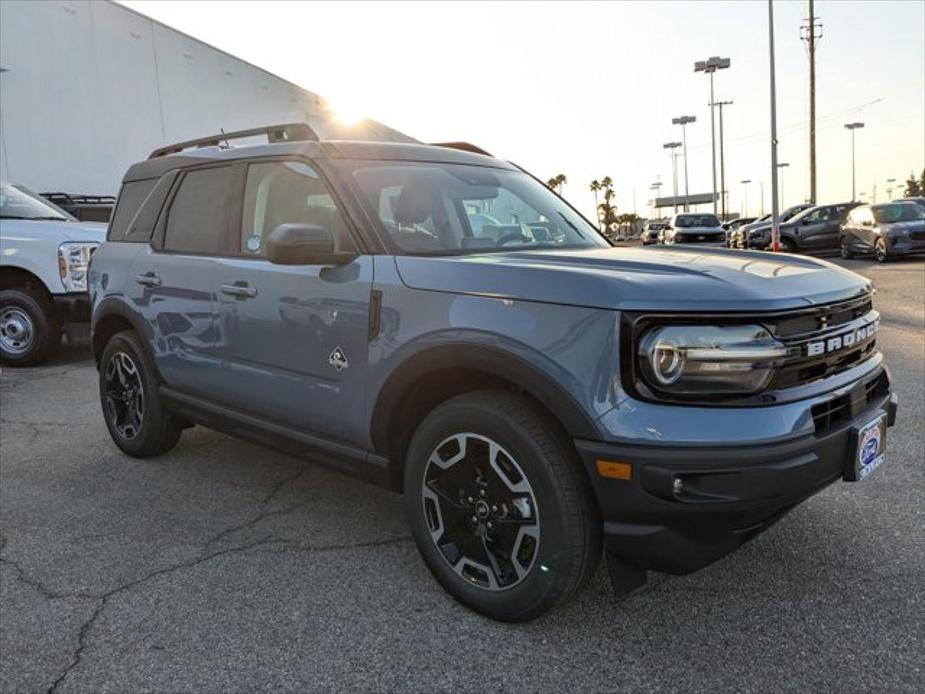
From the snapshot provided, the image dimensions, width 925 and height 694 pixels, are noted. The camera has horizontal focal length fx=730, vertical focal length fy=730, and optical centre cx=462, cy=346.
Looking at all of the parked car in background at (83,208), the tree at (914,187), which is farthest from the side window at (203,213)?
the tree at (914,187)

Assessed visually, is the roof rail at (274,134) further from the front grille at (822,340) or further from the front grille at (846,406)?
the front grille at (846,406)

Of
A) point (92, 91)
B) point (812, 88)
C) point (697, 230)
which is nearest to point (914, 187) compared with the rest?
point (812, 88)

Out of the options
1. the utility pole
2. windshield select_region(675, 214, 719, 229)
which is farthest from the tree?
windshield select_region(675, 214, 719, 229)

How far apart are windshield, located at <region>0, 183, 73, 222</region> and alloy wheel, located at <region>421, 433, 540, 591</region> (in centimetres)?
755

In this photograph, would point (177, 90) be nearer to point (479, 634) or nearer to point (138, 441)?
point (138, 441)

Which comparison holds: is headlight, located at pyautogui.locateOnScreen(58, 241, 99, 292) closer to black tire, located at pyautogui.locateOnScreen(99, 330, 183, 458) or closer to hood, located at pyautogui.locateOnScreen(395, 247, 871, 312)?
black tire, located at pyautogui.locateOnScreen(99, 330, 183, 458)

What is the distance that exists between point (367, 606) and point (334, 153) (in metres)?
1.97

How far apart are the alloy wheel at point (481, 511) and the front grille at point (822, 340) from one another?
0.92 m

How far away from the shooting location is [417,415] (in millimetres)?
2961

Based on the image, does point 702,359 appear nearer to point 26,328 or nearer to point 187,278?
point 187,278

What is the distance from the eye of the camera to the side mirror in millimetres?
2885

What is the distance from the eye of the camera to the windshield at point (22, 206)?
823 cm

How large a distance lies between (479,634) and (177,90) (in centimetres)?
2098

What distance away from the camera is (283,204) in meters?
3.56
